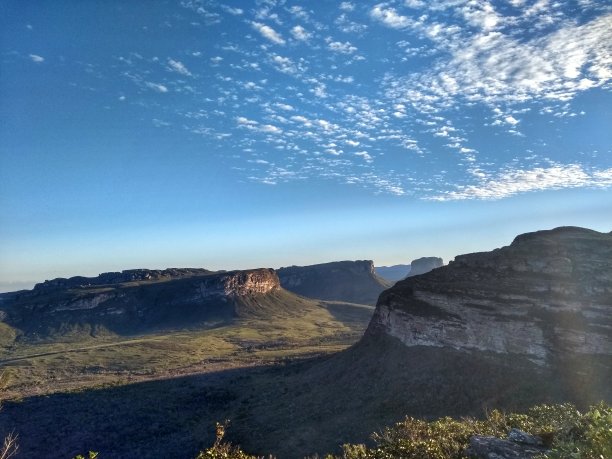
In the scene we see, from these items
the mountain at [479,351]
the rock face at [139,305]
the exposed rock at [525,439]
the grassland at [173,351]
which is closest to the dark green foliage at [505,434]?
the exposed rock at [525,439]

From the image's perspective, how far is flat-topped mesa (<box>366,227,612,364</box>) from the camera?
37.0m

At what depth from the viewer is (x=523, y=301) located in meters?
40.8

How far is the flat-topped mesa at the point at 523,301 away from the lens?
36969 millimetres

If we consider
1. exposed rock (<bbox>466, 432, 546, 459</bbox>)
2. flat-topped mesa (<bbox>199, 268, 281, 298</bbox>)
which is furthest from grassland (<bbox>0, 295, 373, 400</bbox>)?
exposed rock (<bbox>466, 432, 546, 459</bbox>)

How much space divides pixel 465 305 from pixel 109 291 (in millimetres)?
159978

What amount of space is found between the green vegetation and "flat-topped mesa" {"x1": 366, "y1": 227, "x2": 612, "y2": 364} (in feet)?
60.0

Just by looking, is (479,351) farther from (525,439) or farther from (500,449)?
(500,449)

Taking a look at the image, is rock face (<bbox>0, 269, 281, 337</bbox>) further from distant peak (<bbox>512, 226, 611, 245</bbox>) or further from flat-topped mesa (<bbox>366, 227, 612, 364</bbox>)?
distant peak (<bbox>512, 226, 611, 245</bbox>)

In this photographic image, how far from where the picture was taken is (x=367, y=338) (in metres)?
56.8

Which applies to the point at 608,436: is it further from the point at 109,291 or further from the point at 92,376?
the point at 109,291

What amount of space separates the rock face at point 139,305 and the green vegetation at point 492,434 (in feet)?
491

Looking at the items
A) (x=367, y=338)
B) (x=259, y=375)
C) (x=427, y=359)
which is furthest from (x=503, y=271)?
(x=259, y=375)

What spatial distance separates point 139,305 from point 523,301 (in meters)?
160

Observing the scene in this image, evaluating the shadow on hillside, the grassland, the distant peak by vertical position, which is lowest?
the grassland
